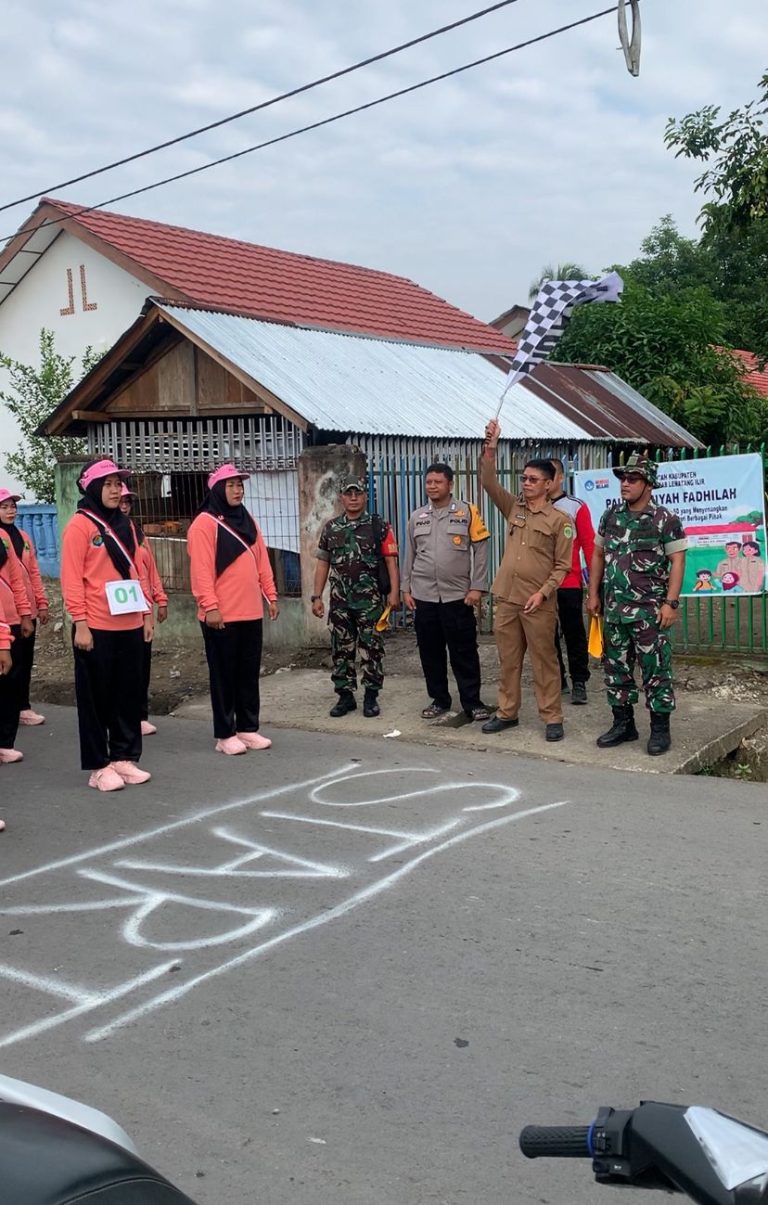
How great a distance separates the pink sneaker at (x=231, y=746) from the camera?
298 inches

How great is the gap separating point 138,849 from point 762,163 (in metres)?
9.15

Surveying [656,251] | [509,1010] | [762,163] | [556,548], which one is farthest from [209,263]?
[656,251]

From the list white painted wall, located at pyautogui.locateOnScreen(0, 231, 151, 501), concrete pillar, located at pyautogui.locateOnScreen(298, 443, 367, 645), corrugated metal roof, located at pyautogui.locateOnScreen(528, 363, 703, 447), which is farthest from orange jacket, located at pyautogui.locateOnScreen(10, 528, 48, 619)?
white painted wall, located at pyautogui.locateOnScreen(0, 231, 151, 501)

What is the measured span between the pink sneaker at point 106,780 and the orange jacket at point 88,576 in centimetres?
85

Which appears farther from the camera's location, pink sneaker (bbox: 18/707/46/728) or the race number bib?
pink sneaker (bbox: 18/707/46/728)

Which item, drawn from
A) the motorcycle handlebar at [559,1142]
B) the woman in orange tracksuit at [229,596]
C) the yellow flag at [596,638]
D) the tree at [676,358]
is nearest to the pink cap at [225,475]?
the woman in orange tracksuit at [229,596]

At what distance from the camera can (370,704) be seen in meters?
8.45

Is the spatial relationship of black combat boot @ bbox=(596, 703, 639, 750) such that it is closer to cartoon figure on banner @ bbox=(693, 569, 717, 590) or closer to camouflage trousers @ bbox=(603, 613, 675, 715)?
camouflage trousers @ bbox=(603, 613, 675, 715)

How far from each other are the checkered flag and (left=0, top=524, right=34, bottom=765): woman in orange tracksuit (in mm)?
3590

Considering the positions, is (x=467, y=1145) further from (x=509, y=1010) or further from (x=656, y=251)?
(x=656, y=251)


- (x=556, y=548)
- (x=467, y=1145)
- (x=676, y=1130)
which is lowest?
(x=467, y=1145)

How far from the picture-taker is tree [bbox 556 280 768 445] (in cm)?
1833

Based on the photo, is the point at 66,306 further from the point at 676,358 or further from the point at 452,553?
the point at 452,553

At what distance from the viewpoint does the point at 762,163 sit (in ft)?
36.7
